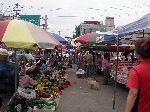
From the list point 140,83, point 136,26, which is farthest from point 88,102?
point 140,83

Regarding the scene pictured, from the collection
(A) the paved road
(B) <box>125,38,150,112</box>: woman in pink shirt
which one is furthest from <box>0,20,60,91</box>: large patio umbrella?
(B) <box>125,38,150,112</box>: woman in pink shirt

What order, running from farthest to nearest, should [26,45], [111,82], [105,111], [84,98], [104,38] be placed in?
[111,82]
[84,98]
[104,38]
[105,111]
[26,45]

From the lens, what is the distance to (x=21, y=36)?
9.23 metres

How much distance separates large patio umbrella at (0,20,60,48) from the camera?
29.5ft

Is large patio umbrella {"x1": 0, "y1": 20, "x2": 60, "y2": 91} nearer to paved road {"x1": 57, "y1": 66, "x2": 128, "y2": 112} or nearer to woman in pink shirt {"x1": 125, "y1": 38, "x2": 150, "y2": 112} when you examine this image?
paved road {"x1": 57, "y1": 66, "x2": 128, "y2": 112}

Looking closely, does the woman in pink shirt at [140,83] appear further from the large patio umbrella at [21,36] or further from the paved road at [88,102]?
the paved road at [88,102]

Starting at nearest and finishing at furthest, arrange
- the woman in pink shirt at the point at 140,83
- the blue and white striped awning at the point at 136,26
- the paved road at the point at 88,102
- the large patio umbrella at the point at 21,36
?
1. the woman in pink shirt at the point at 140,83
2. the large patio umbrella at the point at 21,36
3. the blue and white striped awning at the point at 136,26
4. the paved road at the point at 88,102

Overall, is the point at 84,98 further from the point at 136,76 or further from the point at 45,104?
the point at 136,76

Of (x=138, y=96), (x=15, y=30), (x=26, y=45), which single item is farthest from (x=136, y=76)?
(x=15, y=30)

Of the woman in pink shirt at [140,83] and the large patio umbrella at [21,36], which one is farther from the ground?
the large patio umbrella at [21,36]

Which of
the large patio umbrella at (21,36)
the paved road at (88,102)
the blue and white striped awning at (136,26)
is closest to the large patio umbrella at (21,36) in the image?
the large patio umbrella at (21,36)

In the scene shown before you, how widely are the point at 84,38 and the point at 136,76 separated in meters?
16.8

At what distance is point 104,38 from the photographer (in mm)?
14578

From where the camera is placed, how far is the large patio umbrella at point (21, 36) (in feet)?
29.5
